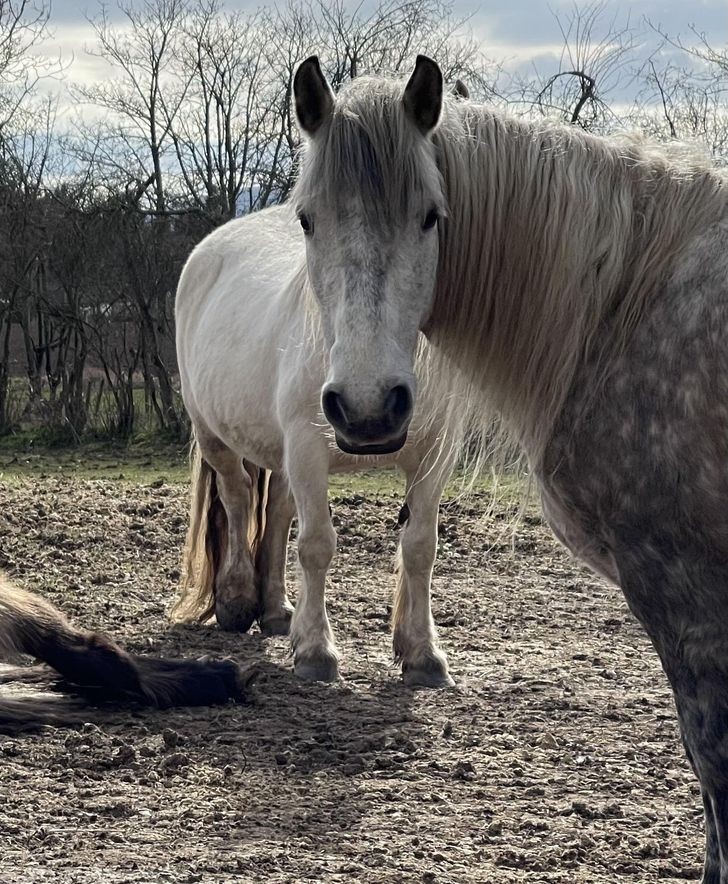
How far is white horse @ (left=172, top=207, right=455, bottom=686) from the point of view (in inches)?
185

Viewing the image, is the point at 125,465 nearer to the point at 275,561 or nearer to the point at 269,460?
the point at 275,561

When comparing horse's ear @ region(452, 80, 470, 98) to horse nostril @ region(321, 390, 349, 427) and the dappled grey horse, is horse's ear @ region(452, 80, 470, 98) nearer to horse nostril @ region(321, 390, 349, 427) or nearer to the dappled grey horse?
the dappled grey horse

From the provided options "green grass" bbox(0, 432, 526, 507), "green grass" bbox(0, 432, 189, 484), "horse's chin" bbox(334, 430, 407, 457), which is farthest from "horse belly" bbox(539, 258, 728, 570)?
"green grass" bbox(0, 432, 189, 484)

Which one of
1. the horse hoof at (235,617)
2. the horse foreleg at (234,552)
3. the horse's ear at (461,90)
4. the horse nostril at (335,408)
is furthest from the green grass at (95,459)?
the horse nostril at (335,408)

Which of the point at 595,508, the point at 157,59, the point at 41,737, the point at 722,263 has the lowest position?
the point at 41,737

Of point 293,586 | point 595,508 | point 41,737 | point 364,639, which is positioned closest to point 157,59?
point 293,586

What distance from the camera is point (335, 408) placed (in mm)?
2469

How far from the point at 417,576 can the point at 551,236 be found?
2.52m

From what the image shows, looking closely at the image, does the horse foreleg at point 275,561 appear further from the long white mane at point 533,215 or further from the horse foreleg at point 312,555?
the long white mane at point 533,215

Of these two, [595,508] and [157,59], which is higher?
[157,59]

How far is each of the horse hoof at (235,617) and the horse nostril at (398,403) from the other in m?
3.42

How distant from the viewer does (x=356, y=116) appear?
2564mm

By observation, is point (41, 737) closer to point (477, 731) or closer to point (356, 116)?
point (477, 731)

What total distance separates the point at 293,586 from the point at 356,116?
424 centimetres
